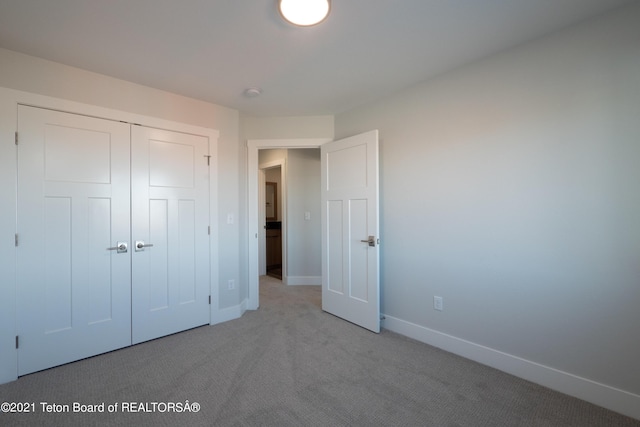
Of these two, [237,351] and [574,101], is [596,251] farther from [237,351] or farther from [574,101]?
[237,351]

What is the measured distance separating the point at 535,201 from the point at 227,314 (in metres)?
3.08

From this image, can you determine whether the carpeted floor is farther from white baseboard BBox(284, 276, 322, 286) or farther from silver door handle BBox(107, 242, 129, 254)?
white baseboard BBox(284, 276, 322, 286)

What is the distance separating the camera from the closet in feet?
6.95

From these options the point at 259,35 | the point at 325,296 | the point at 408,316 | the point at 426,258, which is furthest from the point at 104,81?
the point at 408,316

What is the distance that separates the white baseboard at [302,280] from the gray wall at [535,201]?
7.08ft

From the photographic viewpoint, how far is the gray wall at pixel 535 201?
1.68 m

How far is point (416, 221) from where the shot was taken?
2.68m

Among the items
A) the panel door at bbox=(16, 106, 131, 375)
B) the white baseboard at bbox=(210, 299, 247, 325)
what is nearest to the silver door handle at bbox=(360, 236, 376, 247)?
the white baseboard at bbox=(210, 299, 247, 325)

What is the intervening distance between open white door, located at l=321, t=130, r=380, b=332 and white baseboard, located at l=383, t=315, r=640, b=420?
53 cm

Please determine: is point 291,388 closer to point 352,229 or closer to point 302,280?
point 352,229

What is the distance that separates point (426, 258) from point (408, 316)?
24.6 inches

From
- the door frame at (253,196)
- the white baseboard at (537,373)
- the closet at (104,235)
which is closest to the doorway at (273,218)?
the door frame at (253,196)

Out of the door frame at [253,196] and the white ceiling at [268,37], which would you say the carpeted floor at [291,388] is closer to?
the door frame at [253,196]

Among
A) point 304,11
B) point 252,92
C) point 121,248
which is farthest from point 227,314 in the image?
point 304,11
